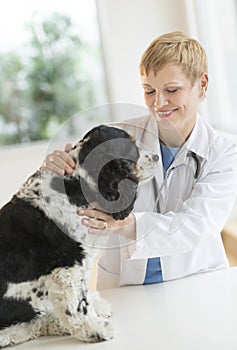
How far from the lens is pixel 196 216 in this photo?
1473 millimetres

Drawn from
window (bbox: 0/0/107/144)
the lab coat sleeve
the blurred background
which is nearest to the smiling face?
the lab coat sleeve

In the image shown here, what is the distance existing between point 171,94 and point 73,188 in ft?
1.44

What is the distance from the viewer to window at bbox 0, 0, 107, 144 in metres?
4.19

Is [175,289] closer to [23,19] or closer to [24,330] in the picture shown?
[24,330]

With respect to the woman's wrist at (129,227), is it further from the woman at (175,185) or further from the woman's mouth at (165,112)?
the woman's mouth at (165,112)

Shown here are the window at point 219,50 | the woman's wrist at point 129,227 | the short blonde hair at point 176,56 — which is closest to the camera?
the woman's wrist at point 129,227

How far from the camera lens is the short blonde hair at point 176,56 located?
1.51 metres

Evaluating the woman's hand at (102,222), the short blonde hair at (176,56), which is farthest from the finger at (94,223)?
the short blonde hair at (176,56)

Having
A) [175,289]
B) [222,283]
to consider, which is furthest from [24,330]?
[222,283]

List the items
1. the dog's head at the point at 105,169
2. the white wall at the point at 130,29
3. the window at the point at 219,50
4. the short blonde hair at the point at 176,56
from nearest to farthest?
1. the dog's head at the point at 105,169
2. the short blonde hair at the point at 176,56
3. the window at the point at 219,50
4. the white wall at the point at 130,29

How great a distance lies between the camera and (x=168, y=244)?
4.71 ft

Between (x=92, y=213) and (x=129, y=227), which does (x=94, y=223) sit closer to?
(x=92, y=213)

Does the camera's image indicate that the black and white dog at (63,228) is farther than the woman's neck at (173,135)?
No

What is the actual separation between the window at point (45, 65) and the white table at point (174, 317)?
2852mm
